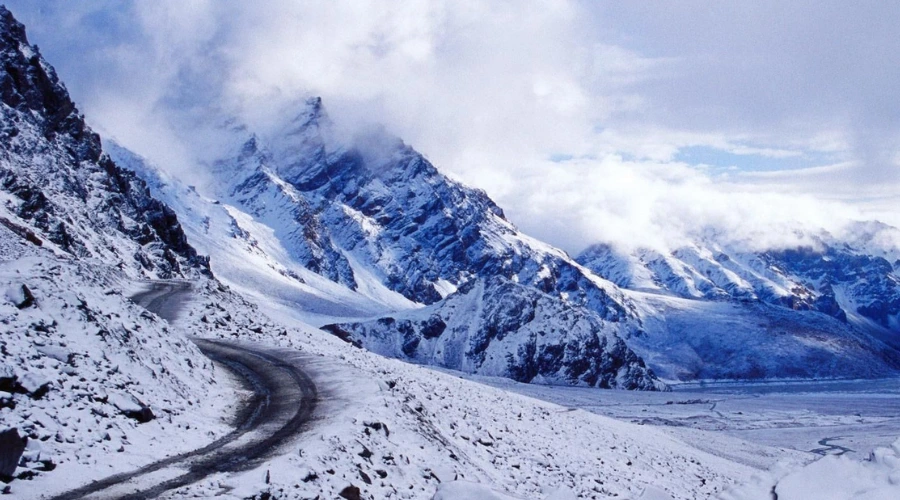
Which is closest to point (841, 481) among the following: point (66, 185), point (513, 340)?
point (66, 185)

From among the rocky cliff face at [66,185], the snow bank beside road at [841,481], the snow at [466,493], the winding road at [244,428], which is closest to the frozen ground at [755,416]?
the winding road at [244,428]

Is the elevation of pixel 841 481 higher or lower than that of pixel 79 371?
higher

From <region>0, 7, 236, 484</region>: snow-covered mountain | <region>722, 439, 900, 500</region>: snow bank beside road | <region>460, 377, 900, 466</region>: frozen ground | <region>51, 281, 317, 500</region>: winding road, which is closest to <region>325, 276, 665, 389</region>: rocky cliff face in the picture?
<region>460, 377, 900, 466</region>: frozen ground

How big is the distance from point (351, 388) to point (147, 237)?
96936mm

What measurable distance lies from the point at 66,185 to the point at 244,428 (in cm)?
9159

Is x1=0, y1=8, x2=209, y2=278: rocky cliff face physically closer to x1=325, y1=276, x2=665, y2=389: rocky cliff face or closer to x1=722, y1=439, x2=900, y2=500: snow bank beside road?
x1=325, y1=276, x2=665, y2=389: rocky cliff face

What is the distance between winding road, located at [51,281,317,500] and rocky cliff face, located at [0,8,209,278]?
163 feet

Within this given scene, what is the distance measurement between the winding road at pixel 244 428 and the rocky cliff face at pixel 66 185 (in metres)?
49.6

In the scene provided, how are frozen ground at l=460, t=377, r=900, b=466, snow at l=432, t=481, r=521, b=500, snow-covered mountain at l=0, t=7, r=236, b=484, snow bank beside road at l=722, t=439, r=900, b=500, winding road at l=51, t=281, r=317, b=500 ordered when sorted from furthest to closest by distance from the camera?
1. frozen ground at l=460, t=377, r=900, b=466
2. snow-covered mountain at l=0, t=7, r=236, b=484
3. winding road at l=51, t=281, r=317, b=500
4. snow at l=432, t=481, r=521, b=500
5. snow bank beside road at l=722, t=439, r=900, b=500

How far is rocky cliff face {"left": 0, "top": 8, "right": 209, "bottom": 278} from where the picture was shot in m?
82.9

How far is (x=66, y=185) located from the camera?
10050cm

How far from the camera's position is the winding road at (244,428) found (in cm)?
1532

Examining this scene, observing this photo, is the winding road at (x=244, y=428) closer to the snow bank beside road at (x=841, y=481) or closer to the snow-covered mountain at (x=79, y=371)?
the snow-covered mountain at (x=79, y=371)

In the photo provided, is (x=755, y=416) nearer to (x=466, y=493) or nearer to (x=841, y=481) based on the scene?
(x=466, y=493)
